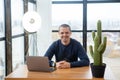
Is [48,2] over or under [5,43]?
over

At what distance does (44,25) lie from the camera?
5.02 m

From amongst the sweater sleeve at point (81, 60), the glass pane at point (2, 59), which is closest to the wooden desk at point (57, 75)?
the sweater sleeve at point (81, 60)

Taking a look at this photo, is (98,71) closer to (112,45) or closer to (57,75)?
(57,75)

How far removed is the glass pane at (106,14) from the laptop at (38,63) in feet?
10.8

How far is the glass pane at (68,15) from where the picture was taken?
5.43 meters

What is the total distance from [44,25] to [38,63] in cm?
286

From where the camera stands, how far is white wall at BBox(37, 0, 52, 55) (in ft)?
16.4

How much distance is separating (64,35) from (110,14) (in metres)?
2.98

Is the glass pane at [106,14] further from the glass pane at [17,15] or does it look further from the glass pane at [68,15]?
the glass pane at [17,15]

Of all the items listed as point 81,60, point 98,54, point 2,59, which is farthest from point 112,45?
point 98,54

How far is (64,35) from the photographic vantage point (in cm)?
278

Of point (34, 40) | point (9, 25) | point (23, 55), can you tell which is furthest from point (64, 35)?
point (34, 40)

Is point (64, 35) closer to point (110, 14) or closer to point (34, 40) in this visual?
point (34, 40)

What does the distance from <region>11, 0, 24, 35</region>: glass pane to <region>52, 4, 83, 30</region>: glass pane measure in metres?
1.56
